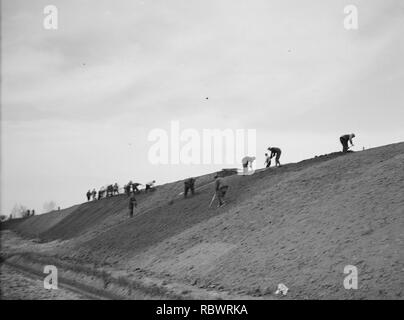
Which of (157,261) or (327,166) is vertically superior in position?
(327,166)

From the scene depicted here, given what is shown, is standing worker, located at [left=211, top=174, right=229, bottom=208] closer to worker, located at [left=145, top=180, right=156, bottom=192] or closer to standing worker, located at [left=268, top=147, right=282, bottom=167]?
standing worker, located at [left=268, top=147, right=282, bottom=167]

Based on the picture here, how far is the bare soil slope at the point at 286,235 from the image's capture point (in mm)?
10523

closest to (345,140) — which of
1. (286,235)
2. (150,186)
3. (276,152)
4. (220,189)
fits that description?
(276,152)

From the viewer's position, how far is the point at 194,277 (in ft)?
43.5

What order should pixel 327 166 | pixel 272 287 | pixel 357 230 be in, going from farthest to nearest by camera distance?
pixel 327 166
pixel 357 230
pixel 272 287

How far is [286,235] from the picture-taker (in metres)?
14.0

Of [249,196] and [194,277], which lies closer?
[194,277]

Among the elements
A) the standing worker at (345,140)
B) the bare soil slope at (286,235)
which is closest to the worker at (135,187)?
the bare soil slope at (286,235)

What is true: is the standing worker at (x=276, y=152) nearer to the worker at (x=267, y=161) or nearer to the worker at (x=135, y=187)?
the worker at (x=267, y=161)

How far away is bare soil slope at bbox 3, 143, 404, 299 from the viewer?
1052cm

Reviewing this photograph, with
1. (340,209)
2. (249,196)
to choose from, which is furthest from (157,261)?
(340,209)
